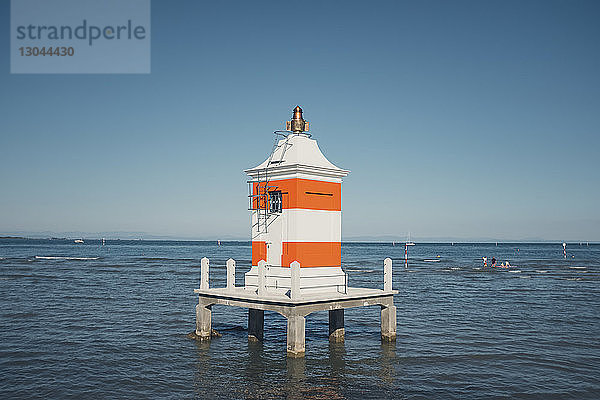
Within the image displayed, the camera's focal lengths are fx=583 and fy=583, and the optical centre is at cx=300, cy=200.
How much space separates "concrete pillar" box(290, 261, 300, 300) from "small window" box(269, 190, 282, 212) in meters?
2.33

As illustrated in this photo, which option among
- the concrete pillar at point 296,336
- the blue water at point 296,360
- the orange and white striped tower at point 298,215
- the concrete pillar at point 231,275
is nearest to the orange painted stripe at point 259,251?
the orange and white striped tower at point 298,215

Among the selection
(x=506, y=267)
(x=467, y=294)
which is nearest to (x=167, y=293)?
(x=467, y=294)

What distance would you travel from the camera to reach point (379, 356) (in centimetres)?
1975

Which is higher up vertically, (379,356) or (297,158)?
(297,158)

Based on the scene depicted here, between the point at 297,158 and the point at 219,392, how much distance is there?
7173mm

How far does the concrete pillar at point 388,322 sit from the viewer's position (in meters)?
19.6

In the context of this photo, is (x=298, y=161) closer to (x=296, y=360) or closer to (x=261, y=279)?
(x=261, y=279)

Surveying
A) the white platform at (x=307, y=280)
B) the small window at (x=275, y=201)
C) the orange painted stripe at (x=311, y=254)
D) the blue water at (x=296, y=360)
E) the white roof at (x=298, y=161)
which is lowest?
the blue water at (x=296, y=360)

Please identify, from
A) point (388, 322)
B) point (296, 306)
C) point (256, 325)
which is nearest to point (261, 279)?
point (296, 306)

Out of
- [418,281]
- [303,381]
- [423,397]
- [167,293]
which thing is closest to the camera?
[423,397]

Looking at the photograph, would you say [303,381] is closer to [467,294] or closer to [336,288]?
[336,288]

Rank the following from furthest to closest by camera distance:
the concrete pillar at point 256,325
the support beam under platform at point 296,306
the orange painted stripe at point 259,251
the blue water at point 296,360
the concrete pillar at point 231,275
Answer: the concrete pillar at point 256,325 < the concrete pillar at point 231,275 < the orange painted stripe at point 259,251 < the support beam under platform at point 296,306 < the blue water at point 296,360

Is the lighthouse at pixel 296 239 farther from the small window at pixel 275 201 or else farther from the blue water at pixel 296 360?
the blue water at pixel 296 360

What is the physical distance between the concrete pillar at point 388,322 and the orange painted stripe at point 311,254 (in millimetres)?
2574
